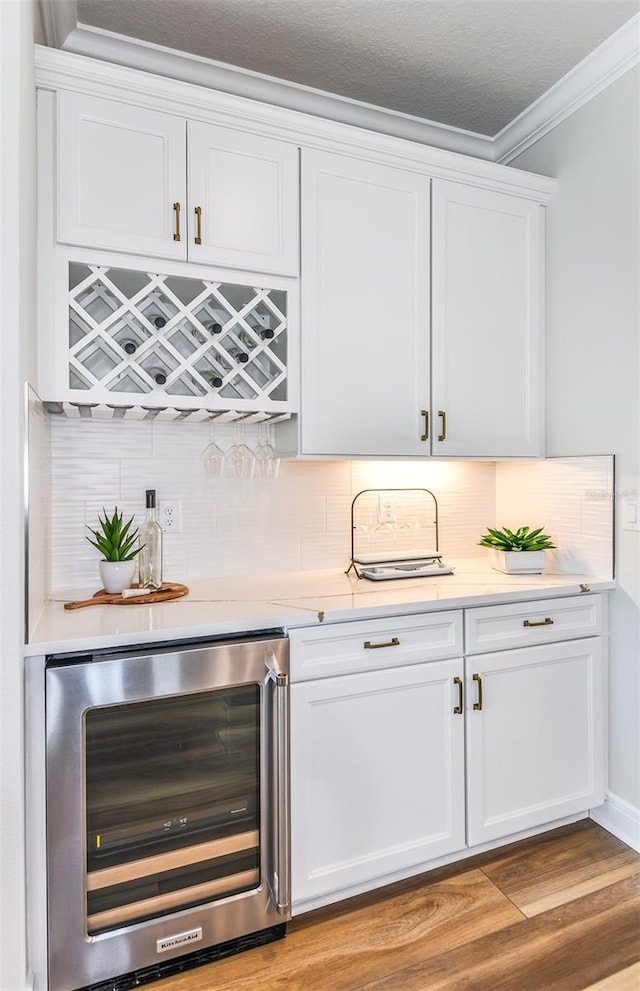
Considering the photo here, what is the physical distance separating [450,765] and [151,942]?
0.98m

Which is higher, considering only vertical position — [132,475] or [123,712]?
[132,475]

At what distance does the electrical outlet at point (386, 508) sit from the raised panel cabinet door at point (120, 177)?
1252 millimetres

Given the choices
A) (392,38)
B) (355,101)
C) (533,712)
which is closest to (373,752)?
(533,712)

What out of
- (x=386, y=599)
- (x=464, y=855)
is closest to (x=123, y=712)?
(x=386, y=599)

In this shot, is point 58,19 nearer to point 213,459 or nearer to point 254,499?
point 213,459

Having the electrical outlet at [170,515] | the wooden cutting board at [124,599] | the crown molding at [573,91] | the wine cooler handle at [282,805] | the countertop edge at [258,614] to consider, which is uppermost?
the crown molding at [573,91]

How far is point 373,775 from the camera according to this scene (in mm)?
1832

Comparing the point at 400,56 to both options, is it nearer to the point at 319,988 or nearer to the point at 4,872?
the point at 4,872

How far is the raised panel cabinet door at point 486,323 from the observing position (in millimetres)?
2295

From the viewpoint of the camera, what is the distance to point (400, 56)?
87.0 inches

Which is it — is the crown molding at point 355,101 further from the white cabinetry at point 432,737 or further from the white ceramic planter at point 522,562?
the white cabinetry at point 432,737

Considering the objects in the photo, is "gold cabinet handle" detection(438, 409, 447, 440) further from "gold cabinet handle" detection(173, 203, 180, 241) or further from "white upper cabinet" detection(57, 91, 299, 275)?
"gold cabinet handle" detection(173, 203, 180, 241)

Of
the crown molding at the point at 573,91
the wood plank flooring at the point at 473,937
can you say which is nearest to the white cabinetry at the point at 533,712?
the wood plank flooring at the point at 473,937

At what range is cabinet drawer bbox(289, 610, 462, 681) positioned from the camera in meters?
1.74
